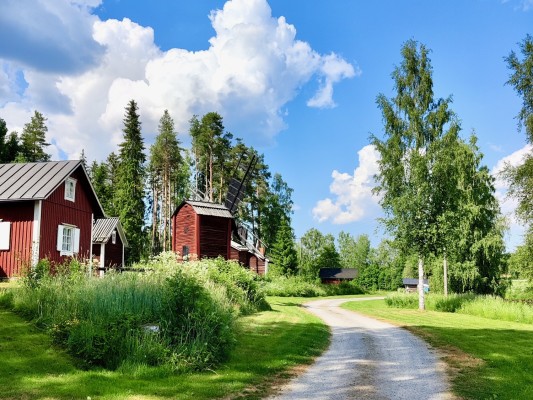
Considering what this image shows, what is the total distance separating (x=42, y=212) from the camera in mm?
22844

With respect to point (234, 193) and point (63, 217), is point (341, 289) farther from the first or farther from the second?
point (63, 217)

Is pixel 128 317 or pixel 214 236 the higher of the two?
pixel 214 236

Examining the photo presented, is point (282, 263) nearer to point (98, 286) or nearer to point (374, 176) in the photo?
point (374, 176)

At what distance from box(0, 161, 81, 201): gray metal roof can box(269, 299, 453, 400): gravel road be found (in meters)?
15.3

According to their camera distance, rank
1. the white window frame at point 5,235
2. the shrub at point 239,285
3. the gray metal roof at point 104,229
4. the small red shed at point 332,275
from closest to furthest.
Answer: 1. the shrub at point 239,285
2. the white window frame at point 5,235
3. the gray metal roof at point 104,229
4. the small red shed at point 332,275

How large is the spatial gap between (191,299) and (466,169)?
100 ft

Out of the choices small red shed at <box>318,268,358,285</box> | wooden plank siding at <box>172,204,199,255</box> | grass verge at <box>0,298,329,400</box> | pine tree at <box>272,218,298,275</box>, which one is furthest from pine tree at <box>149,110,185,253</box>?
grass verge at <box>0,298,329,400</box>

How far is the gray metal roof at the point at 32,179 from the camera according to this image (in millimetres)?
22625

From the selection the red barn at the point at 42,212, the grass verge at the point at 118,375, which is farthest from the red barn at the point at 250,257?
the grass verge at the point at 118,375

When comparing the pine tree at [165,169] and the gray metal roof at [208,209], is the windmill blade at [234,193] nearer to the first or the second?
the gray metal roof at [208,209]

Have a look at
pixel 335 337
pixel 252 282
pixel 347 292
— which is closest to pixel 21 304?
pixel 335 337

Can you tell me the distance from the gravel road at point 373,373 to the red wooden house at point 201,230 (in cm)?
2207

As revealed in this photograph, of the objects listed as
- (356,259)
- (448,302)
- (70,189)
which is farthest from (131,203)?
(356,259)

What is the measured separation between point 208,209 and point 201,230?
1865mm
